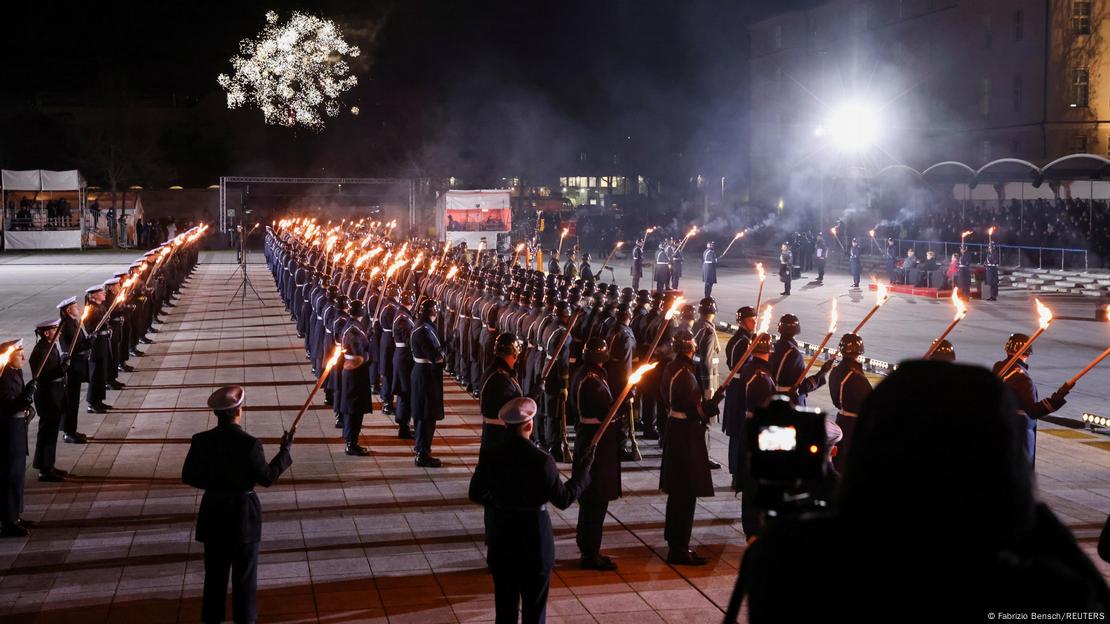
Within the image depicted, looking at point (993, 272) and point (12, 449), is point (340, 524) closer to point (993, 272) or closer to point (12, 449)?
point (12, 449)

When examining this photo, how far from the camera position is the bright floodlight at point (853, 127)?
2437 inches

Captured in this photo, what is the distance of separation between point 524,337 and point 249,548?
800 centimetres

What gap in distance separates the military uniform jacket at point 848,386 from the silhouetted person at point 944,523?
753 centimetres

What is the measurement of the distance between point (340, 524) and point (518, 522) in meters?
3.84

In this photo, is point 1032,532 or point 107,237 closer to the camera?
point 1032,532

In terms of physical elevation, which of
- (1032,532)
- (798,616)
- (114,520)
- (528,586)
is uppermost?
(1032,532)

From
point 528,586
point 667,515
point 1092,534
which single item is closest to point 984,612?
point 528,586

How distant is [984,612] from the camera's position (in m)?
2.01

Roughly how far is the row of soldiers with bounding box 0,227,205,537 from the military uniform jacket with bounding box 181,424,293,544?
3.32 meters

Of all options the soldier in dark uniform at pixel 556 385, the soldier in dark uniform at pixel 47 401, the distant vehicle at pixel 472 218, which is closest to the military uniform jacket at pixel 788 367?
the soldier in dark uniform at pixel 556 385

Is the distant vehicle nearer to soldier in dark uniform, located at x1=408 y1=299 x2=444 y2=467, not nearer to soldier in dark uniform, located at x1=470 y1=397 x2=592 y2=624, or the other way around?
soldier in dark uniform, located at x1=408 y1=299 x2=444 y2=467

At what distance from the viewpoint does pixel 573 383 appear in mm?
9273

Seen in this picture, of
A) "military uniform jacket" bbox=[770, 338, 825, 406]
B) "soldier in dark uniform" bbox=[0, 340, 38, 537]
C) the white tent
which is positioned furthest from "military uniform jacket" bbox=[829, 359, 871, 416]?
the white tent

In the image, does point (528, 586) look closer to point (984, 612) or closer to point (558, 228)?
point (984, 612)
